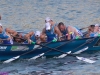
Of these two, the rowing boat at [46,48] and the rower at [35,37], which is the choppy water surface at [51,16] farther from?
the rower at [35,37]

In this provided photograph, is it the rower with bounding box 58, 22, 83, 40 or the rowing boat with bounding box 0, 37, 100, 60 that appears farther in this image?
the rower with bounding box 58, 22, 83, 40

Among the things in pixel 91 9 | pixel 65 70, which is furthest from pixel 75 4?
pixel 65 70

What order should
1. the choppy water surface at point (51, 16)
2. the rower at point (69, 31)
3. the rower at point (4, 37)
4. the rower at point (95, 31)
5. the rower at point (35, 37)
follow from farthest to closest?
the rower at point (95, 31), the rower at point (69, 31), the rower at point (35, 37), the rower at point (4, 37), the choppy water surface at point (51, 16)

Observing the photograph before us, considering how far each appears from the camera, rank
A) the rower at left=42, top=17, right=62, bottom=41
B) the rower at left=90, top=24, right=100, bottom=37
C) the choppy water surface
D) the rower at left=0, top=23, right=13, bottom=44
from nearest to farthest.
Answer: the choppy water surface < the rower at left=0, top=23, right=13, bottom=44 < the rower at left=42, top=17, right=62, bottom=41 < the rower at left=90, top=24, right=100, bottom=37

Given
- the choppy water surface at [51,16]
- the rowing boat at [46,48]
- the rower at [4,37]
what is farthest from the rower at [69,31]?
the rower at [4,37]

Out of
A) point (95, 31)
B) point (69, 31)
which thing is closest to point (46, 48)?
point (69, 31)

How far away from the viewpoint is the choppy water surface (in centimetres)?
1950

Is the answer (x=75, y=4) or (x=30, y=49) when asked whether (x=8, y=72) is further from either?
(x=75, y=4)

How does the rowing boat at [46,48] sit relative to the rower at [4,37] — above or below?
below

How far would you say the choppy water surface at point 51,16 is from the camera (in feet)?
64.0

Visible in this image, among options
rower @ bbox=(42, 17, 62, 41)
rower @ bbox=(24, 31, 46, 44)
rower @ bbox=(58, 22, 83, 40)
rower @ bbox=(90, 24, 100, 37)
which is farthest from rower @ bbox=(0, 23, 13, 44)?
rower @ bbox=(90, 24, 100, 37)

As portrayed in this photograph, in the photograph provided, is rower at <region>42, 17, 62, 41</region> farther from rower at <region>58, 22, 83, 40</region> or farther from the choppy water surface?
the choppy water surface

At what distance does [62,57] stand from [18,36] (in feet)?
7.55

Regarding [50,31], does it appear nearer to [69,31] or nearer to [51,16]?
[69,31]
